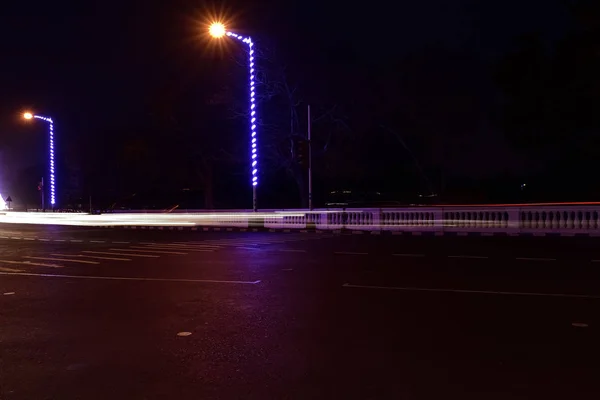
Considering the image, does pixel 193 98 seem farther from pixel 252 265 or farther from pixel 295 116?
pixel 252 265

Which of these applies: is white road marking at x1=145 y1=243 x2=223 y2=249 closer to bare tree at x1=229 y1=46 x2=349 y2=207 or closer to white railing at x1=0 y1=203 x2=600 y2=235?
white railing at x1=0 y1=203 x2=600 y2=235

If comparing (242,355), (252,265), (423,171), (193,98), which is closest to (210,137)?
(193,98)

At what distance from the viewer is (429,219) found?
904 inches

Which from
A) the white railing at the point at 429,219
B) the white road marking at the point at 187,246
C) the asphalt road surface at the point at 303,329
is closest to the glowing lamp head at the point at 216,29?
the white road marking at the point at 187,246

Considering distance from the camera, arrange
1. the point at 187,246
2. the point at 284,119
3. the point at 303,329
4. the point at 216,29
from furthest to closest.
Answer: the point at 284,119 → the point at 216,29 → the point at 187,246 → the point at 303,329

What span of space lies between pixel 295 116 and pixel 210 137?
31.6 ft

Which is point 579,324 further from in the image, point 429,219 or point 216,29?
point 216,29

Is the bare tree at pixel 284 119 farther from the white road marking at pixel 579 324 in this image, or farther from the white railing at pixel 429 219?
the white road marking at pixel 579 324

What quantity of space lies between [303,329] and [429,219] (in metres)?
16.9

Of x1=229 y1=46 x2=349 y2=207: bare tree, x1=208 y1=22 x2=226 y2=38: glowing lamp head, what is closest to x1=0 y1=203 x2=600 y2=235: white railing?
x1=229 y1=46 x2=349 y2=207: bare tree

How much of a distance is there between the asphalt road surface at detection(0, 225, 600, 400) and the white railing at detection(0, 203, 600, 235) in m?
7.14

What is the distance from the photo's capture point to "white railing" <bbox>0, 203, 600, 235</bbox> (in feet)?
66.2

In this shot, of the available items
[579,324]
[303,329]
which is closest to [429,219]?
[579,324]

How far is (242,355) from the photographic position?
585 centimetres
